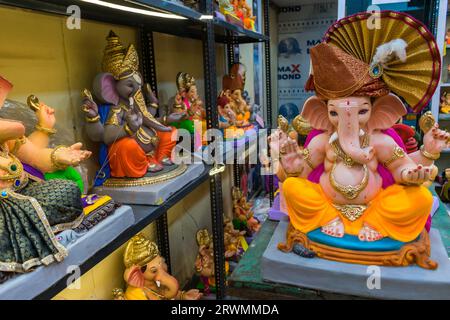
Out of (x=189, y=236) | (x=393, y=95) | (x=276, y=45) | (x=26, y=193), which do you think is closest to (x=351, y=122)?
(x=393, y=95)

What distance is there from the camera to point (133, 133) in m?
1.16

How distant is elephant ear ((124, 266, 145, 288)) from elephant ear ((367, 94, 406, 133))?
2.83 feet

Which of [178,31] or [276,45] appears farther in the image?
[276,45]

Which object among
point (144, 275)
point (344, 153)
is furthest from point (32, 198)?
point (344, 153)

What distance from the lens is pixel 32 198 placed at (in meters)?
0.74

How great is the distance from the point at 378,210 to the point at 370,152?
16 centimetres

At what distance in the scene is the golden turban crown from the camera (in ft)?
3.13

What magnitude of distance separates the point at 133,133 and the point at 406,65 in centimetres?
79

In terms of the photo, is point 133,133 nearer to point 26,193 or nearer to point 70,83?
point 70,83

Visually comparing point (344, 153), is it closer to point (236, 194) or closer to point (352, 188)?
point (352, 188)

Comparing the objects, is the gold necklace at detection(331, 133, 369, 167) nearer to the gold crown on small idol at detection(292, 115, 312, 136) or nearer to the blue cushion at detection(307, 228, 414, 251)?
the blue cushion at detection(307, 228, 414, 251)

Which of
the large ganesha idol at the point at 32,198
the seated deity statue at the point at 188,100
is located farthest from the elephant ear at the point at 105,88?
the seated deity statue at the point at 188,100

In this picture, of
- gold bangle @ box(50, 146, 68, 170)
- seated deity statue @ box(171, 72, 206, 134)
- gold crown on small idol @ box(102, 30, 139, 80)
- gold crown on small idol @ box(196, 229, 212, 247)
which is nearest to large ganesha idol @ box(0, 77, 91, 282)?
gold bangle @ box(50, 146, 68, 170)
